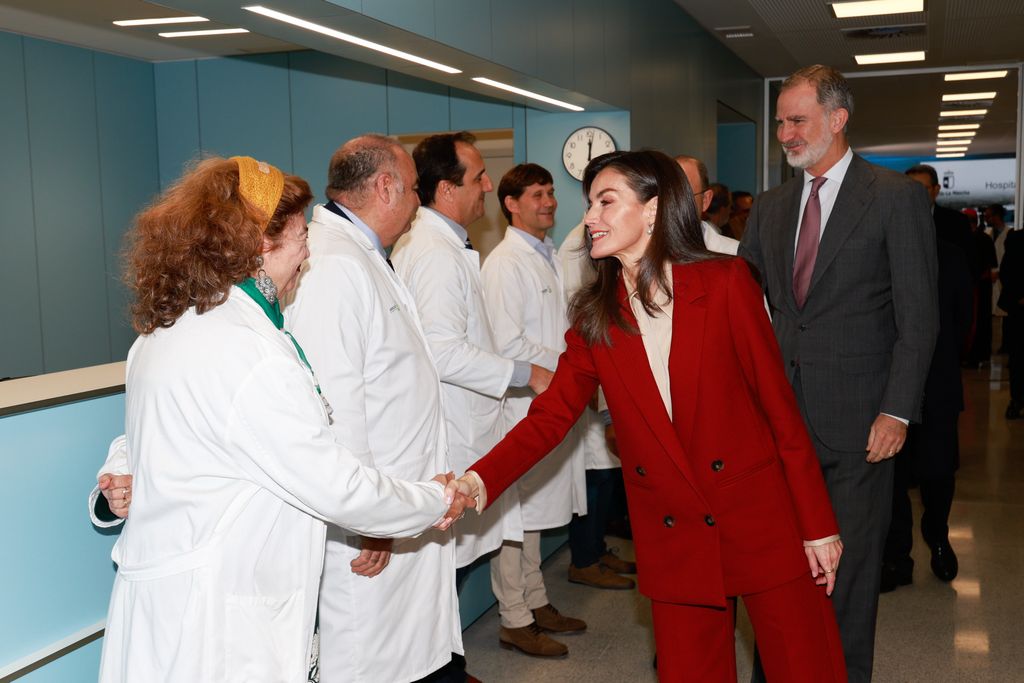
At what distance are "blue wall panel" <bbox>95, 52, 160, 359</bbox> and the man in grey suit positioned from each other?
5.89m

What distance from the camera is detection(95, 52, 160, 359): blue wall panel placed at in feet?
25.2

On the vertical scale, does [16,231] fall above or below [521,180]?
below

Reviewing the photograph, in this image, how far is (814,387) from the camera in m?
2.87

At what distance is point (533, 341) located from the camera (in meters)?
4.25

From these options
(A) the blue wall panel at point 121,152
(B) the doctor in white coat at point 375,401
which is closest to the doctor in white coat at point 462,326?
(B) the doctor in white coat at point 375,401

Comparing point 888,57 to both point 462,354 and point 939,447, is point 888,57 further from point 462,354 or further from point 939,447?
point 462,354

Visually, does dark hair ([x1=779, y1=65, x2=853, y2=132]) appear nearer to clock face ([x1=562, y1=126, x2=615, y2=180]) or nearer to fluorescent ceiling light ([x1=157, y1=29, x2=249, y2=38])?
clock face ([x1=562, y1=126, x2=615, y2=180])

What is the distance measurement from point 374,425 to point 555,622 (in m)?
1.75

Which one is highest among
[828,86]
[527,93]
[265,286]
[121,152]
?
[527,93]

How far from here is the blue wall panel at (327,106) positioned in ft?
24.6

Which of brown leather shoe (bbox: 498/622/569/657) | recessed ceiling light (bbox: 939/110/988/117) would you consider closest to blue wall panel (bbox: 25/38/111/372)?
brown leather shoe (bbox: 498/622/569/657)

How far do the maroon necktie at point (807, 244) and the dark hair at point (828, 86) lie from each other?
0.22 m

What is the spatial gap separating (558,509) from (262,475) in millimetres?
2631

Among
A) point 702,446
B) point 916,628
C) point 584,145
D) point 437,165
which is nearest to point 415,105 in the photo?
point 584,145
